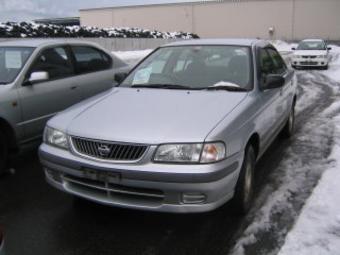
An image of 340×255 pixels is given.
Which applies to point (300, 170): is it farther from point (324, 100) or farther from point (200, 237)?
point (324, 100)

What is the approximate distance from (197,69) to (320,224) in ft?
6.93

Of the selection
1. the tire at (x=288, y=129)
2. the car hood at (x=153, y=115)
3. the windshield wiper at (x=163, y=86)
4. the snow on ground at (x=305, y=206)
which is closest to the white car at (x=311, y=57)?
the snow on ground at (x=305, y=206)

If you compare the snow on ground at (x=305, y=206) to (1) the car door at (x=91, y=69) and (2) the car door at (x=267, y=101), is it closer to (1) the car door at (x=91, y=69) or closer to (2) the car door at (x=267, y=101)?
(2) the car door at (x=267, y=101)

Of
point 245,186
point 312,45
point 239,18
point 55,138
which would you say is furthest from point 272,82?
point 239,18

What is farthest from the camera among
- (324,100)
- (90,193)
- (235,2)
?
(235,2)

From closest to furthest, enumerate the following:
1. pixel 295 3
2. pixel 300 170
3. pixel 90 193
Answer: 1. pixel 90 193
2. pixel 300 170
3. pixel 295 3

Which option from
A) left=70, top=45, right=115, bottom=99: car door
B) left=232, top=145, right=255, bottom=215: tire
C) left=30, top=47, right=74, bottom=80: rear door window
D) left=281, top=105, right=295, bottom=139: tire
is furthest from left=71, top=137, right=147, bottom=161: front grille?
left=281, top=105, right=295, bottom=139: tire

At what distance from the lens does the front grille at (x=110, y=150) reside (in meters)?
3.76

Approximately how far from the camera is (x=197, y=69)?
5.23 m

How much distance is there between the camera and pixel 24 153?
651 centimetres

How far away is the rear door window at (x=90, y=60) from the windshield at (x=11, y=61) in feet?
2.85

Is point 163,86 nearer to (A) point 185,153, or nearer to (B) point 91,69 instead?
(A) point 185,153

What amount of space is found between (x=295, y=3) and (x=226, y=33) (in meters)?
9.56

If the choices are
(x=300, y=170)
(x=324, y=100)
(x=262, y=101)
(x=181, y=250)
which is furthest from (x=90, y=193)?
(x=324, y=100)
